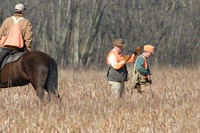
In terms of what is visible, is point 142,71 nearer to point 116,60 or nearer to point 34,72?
point 116,60

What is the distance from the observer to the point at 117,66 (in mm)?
12359

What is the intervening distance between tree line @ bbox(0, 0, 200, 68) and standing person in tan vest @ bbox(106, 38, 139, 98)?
2280 cm

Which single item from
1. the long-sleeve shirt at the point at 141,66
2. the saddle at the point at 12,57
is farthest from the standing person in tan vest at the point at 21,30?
the long-sleeve shirt at the point at 141,66

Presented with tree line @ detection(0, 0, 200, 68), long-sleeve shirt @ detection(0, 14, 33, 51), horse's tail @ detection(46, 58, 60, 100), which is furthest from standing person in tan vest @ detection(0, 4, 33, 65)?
tree line @ detection(0, 0, 200, 68)

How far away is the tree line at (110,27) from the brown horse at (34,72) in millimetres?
23004

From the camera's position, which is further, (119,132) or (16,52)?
(16,52)

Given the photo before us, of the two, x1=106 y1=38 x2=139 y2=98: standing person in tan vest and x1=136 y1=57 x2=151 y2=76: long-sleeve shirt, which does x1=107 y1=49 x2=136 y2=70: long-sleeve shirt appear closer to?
x1=106 y1=38 x2=139 y2=98: standing person in tan vest

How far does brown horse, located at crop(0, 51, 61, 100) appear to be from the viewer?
12008 millimetres

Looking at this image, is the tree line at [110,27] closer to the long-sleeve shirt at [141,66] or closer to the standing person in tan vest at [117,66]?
Result: the long-sleeve shirt at [141,66]

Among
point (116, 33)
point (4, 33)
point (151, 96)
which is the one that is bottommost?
point (116, 33)

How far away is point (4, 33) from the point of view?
1266 cm

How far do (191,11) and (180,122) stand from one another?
32262 mm

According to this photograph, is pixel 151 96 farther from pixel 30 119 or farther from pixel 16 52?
pixel 30 119

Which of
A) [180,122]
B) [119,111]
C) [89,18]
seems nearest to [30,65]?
[119,111]
